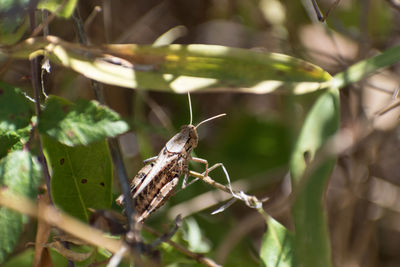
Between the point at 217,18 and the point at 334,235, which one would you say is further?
the point at 217,18

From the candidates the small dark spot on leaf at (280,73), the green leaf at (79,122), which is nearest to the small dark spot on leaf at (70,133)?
the green leaf at (79,122)

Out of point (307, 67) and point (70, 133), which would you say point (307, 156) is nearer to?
point (307, 67)

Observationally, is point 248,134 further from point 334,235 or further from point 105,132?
point 105,132

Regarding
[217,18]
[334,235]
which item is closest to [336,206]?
[334,235]

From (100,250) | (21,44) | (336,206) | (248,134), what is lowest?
(336,206)

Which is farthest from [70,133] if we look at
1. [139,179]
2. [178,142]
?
[178,142]

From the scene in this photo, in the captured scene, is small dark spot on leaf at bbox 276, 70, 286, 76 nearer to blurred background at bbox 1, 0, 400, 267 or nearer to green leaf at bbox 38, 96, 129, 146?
green leaf at bbox 38, 96, 129, 146

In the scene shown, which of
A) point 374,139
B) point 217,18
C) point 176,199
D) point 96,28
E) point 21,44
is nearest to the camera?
point 21,44
